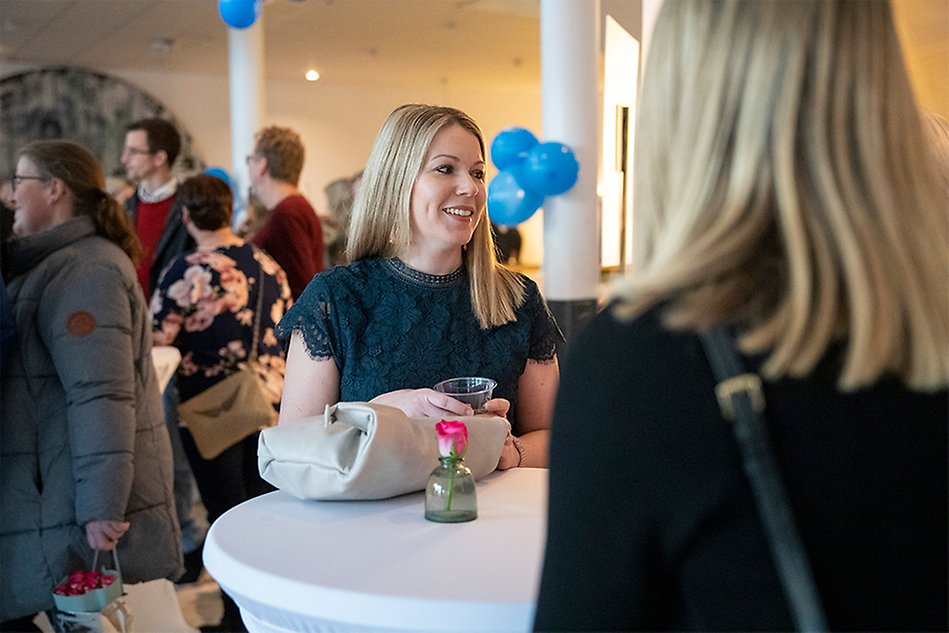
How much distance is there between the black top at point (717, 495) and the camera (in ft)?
2.73

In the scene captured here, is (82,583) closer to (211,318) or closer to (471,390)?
(471,390)

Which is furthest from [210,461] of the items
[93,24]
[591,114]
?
[93,24]

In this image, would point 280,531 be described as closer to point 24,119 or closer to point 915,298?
point 915,298

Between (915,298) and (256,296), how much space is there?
9.99ft

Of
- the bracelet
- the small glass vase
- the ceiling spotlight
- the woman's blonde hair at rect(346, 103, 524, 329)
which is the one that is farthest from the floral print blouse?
the ceiling spotlight

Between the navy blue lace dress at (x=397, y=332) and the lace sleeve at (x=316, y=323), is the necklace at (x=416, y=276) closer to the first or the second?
the navy blue lace dress at (x=397, y=332)

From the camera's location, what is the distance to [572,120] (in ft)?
13.9

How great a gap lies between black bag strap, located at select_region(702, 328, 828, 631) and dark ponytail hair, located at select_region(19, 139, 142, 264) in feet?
7.17

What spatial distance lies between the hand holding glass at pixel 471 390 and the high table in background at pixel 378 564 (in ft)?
0.59

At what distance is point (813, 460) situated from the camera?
83cm

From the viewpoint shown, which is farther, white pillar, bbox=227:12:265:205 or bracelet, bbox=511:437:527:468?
white pillar, bbox=227:12:265:205

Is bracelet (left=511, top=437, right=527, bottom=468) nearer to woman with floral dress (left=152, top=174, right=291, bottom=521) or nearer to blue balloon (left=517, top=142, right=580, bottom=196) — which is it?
woman with floral dress (left=152, top=174, right=291, bottom=521)

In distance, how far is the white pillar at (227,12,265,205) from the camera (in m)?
8.00

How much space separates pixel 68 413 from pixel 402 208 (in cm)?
97
